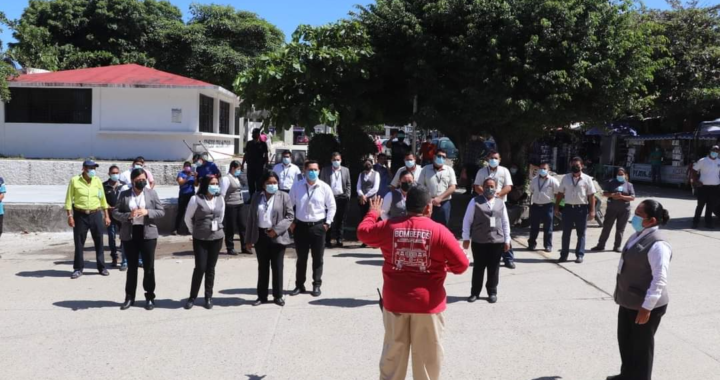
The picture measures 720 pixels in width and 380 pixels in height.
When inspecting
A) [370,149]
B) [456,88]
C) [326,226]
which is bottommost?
[326,226]

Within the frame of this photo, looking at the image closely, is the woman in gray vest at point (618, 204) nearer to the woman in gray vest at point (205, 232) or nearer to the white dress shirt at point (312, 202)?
the white dress shirt at point (312, 202)

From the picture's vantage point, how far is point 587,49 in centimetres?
1220

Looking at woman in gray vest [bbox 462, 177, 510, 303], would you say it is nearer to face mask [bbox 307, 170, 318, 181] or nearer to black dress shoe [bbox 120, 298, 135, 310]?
face mask [bbox 307, 170, 318, 181]

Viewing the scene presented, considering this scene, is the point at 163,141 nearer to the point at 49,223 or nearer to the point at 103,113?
the point at 103,113

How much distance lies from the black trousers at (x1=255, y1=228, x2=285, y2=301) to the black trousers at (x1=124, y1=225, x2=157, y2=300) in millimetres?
1283

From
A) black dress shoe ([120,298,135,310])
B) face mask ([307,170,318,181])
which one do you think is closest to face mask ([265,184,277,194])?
face mask ([307,170,318,181])

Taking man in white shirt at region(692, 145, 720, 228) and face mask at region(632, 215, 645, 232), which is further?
man in white shirt at region(692, 145, 720, 228)

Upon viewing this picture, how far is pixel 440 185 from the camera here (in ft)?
32.3

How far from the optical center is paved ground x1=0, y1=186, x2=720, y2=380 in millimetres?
5359

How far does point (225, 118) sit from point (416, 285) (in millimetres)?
19740

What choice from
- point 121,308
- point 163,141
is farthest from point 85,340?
point 163,141

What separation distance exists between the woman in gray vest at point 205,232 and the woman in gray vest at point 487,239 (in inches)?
120

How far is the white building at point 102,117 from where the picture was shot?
18.6 m

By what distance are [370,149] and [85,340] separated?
8990mm
